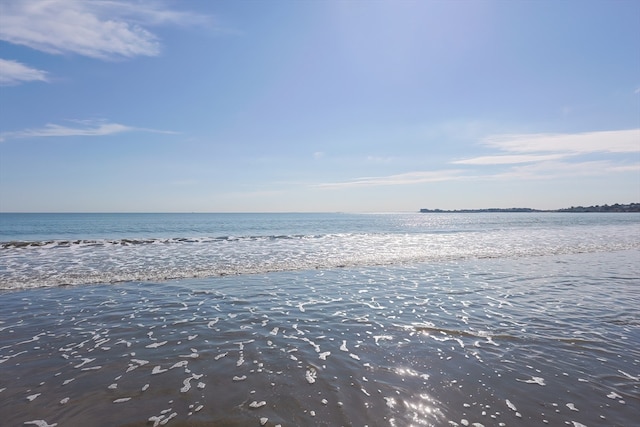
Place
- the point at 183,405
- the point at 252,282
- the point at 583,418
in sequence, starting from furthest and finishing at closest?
the point at 252,282 → the point at 183,405 → the point at 583,418

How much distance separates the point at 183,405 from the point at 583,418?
6921 millimetres

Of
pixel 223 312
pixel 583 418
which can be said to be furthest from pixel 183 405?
pixel 583 418

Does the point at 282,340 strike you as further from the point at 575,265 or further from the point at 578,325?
the point at 575,265

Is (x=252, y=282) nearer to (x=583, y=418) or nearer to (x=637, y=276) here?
(x=583, y=418)

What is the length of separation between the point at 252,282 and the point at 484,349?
11539 mm

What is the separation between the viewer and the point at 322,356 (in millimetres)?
8094

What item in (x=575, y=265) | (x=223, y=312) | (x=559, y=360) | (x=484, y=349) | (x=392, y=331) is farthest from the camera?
(x=575, y=265)

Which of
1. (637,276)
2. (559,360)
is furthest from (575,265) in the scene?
(559,360)

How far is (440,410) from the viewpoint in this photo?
5797mm

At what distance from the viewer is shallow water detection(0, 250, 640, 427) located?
5836mm

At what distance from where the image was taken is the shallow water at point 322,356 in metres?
5.84

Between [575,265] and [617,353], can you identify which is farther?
[575,265]

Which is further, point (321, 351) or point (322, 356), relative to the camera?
point (321, 351)

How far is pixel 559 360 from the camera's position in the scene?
7777 millimetres
